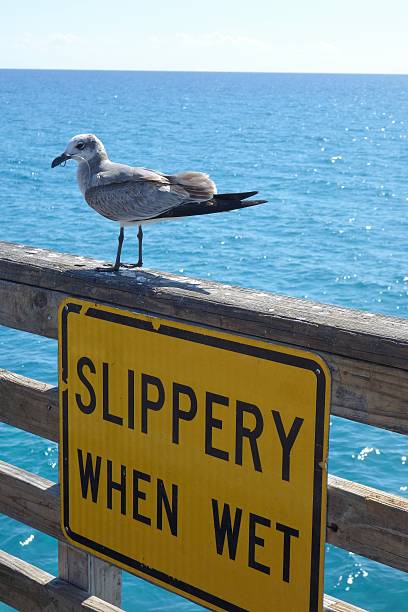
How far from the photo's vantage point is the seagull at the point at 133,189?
3301 millimetres

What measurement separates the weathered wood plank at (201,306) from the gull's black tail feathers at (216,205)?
0.43 meters

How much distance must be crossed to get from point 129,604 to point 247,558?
335 inches

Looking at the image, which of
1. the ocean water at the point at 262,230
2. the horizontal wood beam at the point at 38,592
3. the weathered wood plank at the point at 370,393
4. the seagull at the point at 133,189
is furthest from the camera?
the ocean water at the point at 262,230

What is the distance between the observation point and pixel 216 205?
305cm

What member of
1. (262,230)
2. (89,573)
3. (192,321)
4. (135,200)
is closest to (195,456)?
(192,321)

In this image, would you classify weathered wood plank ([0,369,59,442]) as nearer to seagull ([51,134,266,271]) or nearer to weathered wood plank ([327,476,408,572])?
seagull ([51,134,266,271])

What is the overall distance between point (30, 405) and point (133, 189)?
1.04 meters

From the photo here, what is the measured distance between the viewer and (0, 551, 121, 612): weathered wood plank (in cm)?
257

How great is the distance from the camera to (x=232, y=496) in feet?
6.81

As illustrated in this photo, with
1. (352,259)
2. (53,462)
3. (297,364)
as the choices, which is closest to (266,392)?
(297,364)

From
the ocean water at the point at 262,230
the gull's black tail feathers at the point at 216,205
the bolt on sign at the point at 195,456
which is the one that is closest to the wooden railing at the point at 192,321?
the bolt on sign at the point at 195,456

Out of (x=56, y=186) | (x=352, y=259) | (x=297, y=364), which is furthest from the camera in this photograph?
(x=56, y=186)

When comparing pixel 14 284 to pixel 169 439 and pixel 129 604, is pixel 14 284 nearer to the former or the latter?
pixel 169 439

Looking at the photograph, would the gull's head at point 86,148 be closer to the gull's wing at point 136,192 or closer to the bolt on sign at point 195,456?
the gull's wing at point 136,192
